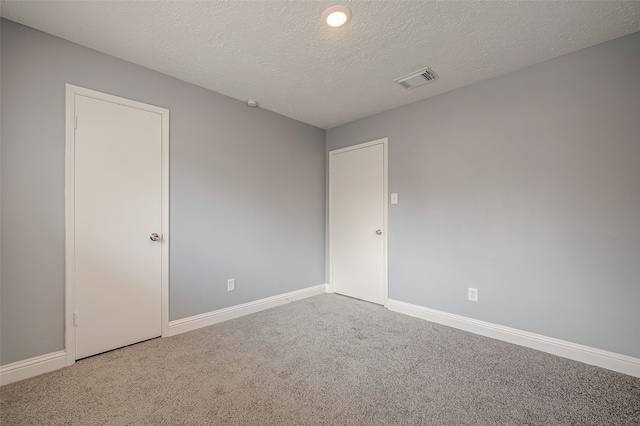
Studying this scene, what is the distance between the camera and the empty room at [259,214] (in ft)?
5.60

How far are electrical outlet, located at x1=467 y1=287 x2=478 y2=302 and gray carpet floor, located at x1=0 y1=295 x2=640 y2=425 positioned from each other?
358 mm

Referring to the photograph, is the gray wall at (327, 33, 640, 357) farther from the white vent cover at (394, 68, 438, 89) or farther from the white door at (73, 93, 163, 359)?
the white door at (73, 93, 163, 359)

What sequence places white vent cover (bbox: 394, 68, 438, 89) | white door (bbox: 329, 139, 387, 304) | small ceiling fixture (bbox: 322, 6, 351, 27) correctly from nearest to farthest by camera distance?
small ceiling fixture (bbox: 322, 6, 351, 27) → white vent cover (bbox: 394, 68, 438, 89) → white door (bbox: 329, 139, 387, 304)

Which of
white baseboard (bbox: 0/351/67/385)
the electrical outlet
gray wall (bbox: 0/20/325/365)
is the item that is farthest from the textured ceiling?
white baseboard (bbox: 0/351/67/385)

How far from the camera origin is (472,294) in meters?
2.66

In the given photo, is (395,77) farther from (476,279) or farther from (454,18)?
(476,279)

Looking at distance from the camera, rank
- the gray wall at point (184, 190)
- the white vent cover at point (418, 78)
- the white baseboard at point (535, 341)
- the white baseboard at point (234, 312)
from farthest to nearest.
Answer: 1. the white baseboard at point (234, 312)
2. the white vent cover at point (418, 78)
3. the white baseboard at point (535, 341)
4. the gray wall at point (184, 190)

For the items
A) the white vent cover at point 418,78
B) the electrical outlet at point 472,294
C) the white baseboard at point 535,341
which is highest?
the white vent cover at point 418,78

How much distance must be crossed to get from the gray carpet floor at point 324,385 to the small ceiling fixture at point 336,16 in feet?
7.89

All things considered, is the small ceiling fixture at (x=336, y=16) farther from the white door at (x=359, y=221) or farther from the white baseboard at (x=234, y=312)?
the white baseboard at (x=234, y=312)

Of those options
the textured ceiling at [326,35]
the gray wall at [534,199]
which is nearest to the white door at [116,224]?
the textured ceiling at [326,35]

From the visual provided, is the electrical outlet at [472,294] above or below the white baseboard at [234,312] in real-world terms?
above

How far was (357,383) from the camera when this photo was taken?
180 centimetres

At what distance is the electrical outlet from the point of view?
264cm
